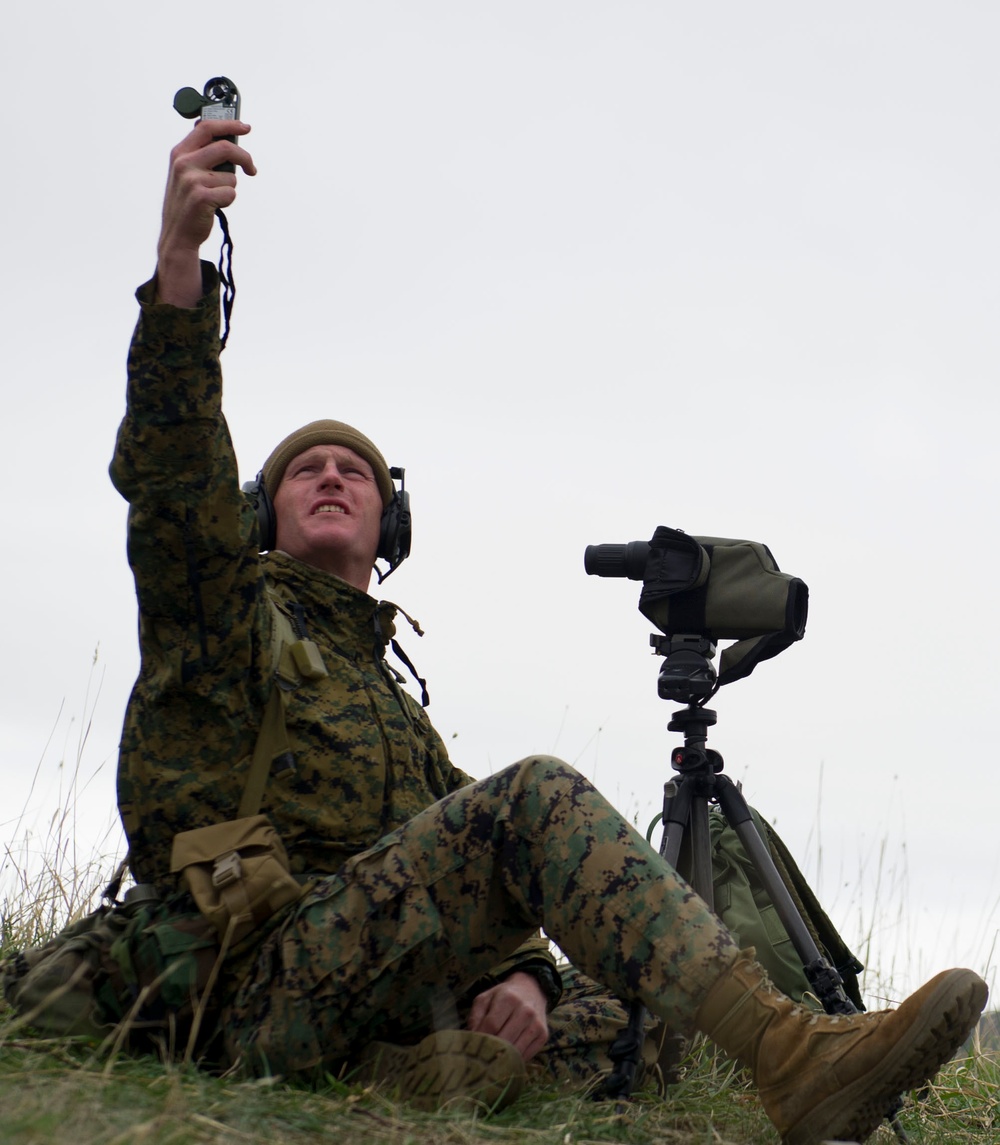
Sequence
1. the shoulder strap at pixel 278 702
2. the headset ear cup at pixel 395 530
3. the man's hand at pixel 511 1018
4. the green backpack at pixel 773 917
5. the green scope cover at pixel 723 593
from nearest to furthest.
A: the man's hand at pixel 511 1018 < the shoulder strap at pixel 278 702 < the green scope cover at pixel 723 593 < the green backpack at pixel 773 917 < the headset ear cup at pixel 395 530

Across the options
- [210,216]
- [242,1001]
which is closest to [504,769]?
[242,1001]

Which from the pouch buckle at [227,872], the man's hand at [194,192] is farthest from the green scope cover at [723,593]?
the man's hand at [194,192]

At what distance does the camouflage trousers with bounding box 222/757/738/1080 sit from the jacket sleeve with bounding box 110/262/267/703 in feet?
2.24

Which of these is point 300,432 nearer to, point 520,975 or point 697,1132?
point 520,975

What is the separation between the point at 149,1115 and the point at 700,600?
7.45 ft

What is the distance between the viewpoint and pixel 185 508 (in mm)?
3170

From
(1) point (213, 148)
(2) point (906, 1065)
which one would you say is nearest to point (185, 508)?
(1) point (213, 148)

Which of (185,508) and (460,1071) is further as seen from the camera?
(185,508)

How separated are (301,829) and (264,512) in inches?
48.8

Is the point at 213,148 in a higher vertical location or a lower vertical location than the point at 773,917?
higher

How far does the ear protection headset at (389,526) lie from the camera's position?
4.30 m

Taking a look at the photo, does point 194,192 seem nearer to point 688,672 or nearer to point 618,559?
point 618,559

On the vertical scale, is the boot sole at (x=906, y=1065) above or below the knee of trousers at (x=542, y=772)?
below

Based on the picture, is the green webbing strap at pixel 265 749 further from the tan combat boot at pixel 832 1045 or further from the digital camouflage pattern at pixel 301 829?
the tan combat boot at pixel 832 1045
